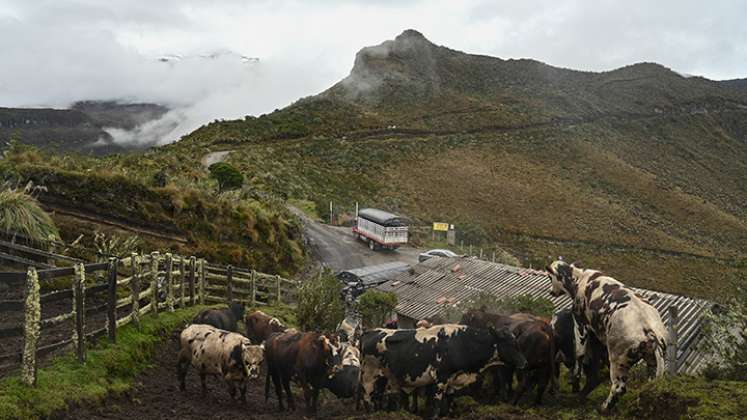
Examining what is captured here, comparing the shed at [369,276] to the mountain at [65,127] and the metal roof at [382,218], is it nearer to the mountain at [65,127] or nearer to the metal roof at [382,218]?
the metal roof at [382,218]

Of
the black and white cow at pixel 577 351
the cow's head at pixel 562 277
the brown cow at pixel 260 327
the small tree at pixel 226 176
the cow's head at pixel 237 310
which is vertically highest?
the small tree at pixel 226 176

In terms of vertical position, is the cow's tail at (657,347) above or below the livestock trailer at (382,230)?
above

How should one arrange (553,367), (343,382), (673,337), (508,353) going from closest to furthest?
(508,353), (553,367), (673,337), (343,382)

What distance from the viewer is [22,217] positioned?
13953mm

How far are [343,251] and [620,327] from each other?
3214 cm

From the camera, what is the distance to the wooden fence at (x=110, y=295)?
7.81m

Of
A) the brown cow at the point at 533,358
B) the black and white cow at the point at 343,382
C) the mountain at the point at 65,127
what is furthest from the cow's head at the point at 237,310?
the mountain at the point at 65,127

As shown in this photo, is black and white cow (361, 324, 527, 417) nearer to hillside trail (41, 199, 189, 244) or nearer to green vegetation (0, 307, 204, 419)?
green vegetation (0, 307, 204, 419)

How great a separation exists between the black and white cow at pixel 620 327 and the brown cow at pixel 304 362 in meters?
4.09

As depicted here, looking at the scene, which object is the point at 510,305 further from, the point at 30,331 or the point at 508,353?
the point at 30,331

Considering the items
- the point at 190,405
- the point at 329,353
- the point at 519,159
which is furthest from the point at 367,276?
the point at 519,159

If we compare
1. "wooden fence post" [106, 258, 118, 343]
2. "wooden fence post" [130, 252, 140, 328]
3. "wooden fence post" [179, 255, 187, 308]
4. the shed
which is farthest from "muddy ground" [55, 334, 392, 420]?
the shed

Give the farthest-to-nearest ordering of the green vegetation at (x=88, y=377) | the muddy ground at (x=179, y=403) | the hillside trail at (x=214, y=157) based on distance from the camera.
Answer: the hillside trail at (x=214, y=157) < the muddy ground at (x=179, y=403) < the green vegetation at (x=88, y=377)

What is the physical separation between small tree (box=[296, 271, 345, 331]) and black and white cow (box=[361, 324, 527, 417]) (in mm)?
7622
